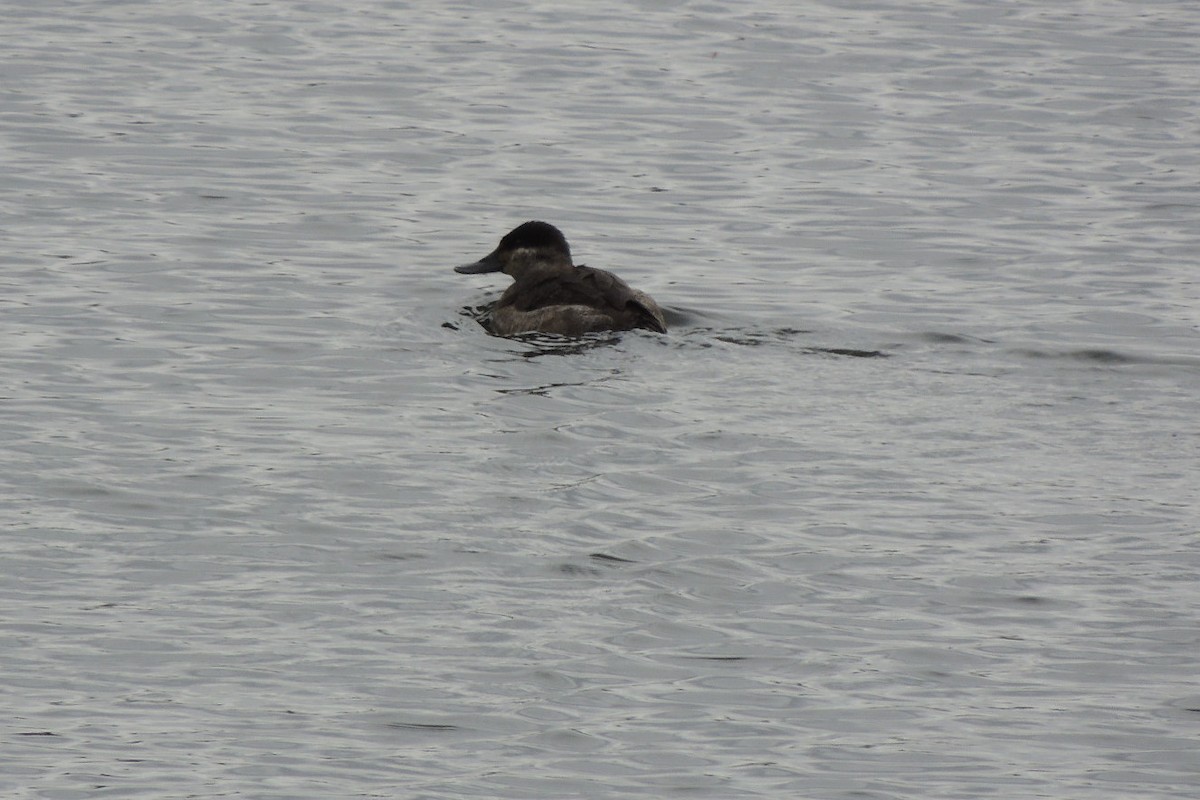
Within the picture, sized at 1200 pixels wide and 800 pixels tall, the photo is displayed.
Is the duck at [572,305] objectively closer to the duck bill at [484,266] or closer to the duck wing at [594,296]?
the duck wing at [594,296]

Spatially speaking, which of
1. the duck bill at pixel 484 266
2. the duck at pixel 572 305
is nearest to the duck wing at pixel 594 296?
the duck at pixel 572 305

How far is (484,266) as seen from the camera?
14508 millimetres

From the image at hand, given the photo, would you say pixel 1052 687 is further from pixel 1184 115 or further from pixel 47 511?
pixel 1184 115

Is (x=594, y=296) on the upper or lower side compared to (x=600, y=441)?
upper

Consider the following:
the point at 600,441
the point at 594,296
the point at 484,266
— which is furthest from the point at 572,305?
the point at 600,441

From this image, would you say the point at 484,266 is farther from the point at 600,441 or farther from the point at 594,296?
the point at 600,441

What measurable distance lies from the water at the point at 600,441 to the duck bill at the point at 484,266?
21 centimetres

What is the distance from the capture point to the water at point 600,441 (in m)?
7.73

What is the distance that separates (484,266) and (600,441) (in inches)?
149

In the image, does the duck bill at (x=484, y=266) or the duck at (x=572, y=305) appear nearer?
the duck at (x=572, y=305)

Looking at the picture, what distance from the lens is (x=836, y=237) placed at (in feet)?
52.6

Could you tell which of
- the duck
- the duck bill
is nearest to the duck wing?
the duck

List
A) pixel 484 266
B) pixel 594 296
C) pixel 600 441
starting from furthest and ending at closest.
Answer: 1. pixel 484 266
2. pixel 594 296
3. pixel 600 441

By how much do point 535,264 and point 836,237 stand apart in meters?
2.89
